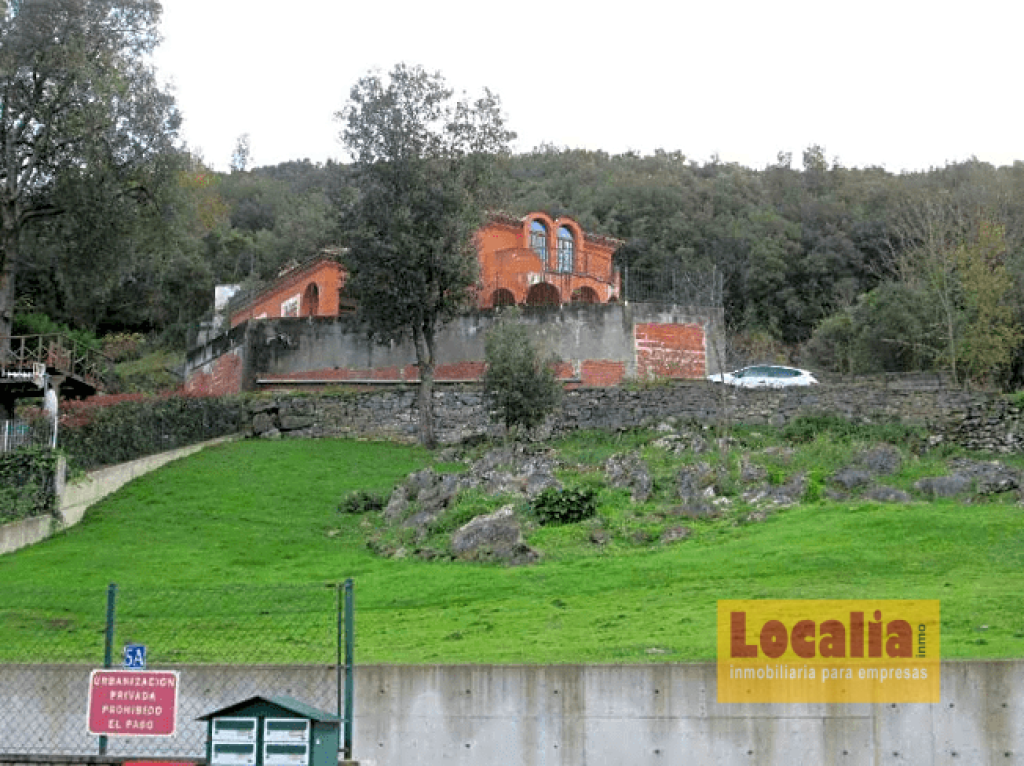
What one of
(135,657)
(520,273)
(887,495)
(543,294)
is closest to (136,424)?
(520,273)

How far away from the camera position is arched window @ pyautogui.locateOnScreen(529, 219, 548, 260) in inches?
1829

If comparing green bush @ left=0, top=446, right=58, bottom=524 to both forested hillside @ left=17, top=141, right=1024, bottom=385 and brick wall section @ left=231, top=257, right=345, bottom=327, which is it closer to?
forested hillside @ left=17, top=141, right=1024, bottom=385

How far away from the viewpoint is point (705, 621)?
57.4 ft

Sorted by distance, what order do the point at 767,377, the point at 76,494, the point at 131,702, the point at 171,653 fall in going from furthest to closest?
the point at 767,377 → the point at 76,494 → the point at 171,653 → the point at 131,702

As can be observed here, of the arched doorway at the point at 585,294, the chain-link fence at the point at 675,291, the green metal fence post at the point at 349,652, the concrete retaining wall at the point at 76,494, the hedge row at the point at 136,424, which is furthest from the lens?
the arched doorway at the point at 585,294

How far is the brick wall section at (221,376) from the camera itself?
42.9 metres

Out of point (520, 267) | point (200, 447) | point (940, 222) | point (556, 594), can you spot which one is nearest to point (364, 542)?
point (556, 594)

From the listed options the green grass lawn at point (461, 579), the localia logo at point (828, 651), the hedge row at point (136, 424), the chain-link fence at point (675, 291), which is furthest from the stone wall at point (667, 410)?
the localia logo at point (828, 651)

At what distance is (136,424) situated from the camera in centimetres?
3469

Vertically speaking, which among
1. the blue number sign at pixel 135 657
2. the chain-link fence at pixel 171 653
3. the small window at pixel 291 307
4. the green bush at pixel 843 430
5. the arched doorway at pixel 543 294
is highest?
the arched doorway at pixel 543 294

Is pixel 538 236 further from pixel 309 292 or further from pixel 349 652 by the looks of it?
pixel 349 652

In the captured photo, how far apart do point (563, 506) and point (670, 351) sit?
1494 cm

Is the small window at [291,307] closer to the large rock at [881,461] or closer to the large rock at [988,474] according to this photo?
the large rock at [881,461]

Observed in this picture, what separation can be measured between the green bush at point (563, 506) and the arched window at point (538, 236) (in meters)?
19.7
